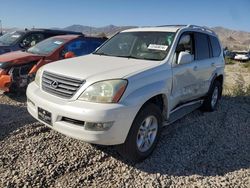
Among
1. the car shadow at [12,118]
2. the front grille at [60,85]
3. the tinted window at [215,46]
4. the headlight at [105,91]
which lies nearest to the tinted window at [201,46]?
the tinted window at [215,46]

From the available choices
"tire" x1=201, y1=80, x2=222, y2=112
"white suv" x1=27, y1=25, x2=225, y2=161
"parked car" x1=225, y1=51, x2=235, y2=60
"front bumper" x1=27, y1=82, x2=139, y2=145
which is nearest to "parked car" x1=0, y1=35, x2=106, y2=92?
"white suv" x1=27, y1=25, x2=225, y2=161

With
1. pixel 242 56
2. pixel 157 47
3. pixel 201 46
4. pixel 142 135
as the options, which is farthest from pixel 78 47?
pixel 242 56

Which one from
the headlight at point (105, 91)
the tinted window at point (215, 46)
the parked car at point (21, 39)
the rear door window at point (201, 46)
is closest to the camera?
the headlight at point (105, 91)

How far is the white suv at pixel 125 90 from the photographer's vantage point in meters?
3.39

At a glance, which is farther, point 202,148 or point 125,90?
point 202,148

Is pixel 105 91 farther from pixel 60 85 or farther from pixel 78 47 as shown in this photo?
pixel 78 47

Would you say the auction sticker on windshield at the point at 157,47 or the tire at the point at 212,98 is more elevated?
the auction sticker on windshield at the point at 157,47

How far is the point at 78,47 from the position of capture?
7.88 m

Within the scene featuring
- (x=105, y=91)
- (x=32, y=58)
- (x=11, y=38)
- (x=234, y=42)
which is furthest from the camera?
(x=234, y=42)

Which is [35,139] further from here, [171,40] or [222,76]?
[222,76]

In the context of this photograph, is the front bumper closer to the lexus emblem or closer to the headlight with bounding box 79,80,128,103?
the headlight with bounding box 79,80,128,103

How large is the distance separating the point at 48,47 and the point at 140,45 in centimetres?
355

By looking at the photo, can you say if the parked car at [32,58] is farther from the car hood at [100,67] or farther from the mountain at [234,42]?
the mountain at [234,42]

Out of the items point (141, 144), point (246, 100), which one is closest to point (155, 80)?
point (141, 144)
